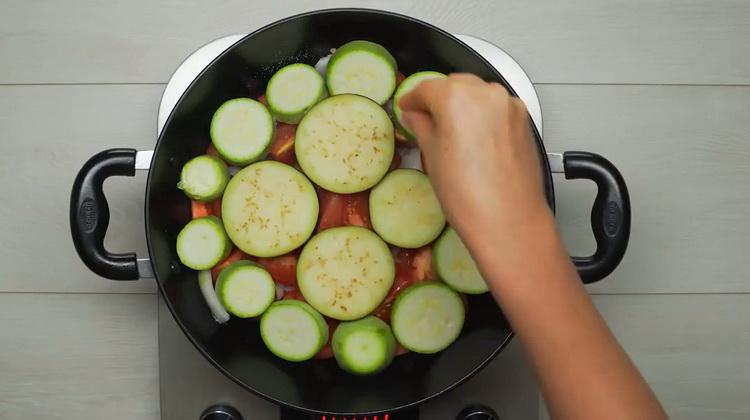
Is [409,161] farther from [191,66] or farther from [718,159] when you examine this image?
[718,159]

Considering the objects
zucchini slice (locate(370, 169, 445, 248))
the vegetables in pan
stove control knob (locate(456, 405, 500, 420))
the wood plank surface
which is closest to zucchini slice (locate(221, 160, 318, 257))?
the vegetables in pan

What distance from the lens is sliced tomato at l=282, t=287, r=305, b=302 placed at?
0.96m

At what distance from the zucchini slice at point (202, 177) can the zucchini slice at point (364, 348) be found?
0.26 metres

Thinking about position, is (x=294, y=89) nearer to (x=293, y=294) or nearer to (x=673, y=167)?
(x=293, y=294)

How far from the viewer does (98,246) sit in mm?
855

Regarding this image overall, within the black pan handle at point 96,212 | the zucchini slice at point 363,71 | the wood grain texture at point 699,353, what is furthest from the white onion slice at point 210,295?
the wood grain texture at point 699,353

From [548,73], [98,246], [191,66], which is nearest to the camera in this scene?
[98,246]

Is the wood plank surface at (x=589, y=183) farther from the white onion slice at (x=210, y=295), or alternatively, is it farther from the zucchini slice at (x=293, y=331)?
the zucchini slice at (x=293, y=331)

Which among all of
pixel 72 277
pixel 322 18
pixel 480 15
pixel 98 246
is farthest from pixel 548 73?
pixel 72 277

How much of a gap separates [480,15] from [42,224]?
0.78m

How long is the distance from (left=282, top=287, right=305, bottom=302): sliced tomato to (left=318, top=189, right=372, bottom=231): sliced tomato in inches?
3.7

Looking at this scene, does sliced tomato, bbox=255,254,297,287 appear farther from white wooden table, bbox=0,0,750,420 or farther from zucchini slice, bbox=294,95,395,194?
white wooden table, bbox=0,0,750,420

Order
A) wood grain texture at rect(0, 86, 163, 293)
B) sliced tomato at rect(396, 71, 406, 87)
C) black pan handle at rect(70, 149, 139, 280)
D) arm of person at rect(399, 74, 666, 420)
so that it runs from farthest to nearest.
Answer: wood grain texture at rect(0, 86, 163, 293)
sliced tomato at rect(396, 71, 406, 87)
black pan handle at rect(70, 149, 139, 280)
arm of person at rect(399, 74, 666, 420)

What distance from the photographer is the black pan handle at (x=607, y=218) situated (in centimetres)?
86
